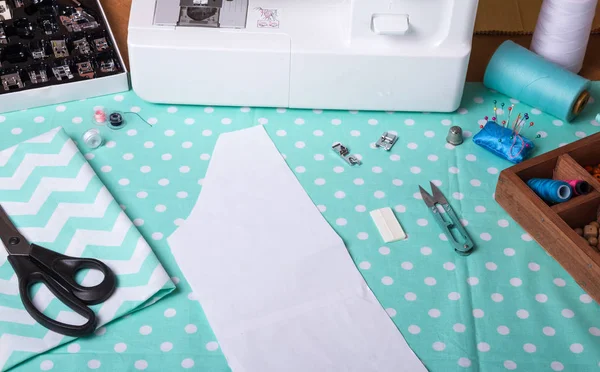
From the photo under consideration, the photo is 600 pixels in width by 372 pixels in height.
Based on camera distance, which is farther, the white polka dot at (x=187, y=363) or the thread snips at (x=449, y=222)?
the thread snips at (x=449, y=222)

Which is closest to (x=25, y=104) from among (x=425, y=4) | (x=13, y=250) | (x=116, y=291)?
(x=13, y=250)

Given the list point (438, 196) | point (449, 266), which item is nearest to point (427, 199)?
point (438, 196)

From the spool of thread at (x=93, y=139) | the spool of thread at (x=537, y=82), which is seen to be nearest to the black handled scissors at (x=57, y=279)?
the spool of thread at (x=93, y=139)

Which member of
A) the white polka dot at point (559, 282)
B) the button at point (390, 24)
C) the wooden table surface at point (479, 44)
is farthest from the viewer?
the wooden table surface at point (479, 44)

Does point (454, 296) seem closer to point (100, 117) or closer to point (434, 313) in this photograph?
point (434, 313)

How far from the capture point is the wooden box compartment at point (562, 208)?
111 cm

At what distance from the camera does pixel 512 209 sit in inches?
47.9

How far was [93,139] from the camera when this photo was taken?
1317mm

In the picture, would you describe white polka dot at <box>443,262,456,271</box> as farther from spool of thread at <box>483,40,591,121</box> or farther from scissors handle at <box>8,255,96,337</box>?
scissors handle at <box>8,255,96,337</box>

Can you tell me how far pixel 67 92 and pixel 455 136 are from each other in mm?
711

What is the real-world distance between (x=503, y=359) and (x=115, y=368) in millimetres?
540

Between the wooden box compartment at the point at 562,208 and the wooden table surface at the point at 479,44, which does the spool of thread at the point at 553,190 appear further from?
the wooden table surface at the point at 479,44

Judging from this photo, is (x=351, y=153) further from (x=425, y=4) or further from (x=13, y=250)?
(x=13, y=250)

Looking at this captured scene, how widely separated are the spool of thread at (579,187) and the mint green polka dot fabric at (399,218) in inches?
4.2
